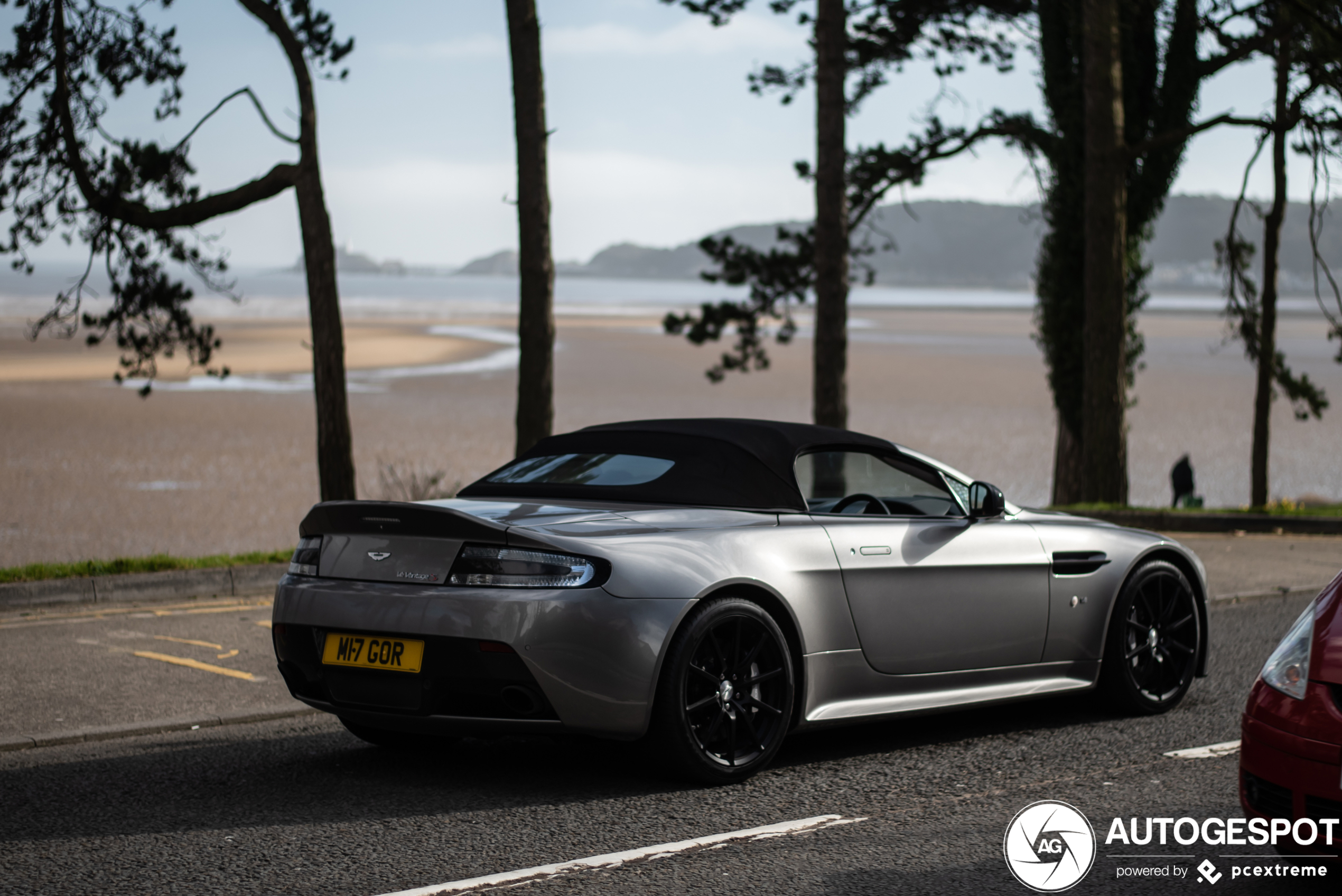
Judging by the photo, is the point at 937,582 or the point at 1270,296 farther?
the point at 1270,296

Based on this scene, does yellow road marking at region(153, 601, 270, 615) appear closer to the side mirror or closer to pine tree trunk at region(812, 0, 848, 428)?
the side mirror

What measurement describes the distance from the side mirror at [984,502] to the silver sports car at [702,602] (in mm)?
13

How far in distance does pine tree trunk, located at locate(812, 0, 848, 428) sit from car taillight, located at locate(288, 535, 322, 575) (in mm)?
10268

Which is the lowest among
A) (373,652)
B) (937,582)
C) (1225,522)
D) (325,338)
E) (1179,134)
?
(1225,522)

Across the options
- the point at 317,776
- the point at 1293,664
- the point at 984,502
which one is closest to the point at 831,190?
the point at 984,502

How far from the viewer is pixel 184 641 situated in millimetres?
8195

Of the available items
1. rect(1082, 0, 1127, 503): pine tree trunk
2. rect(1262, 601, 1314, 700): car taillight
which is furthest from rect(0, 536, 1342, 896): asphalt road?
rect(1082, 0, 1127, 503): pine tree trunk

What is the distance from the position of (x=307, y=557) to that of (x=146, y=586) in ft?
15.3

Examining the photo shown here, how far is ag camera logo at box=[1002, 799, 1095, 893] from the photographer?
4387 mm

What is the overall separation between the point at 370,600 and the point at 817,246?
11.1 m

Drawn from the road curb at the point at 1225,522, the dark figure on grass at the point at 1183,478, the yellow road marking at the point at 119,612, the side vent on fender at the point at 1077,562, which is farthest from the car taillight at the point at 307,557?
the dark figure on grass at the point at 1183,478

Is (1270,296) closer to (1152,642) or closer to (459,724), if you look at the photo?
(1152,642)

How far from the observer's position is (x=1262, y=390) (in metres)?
20.0

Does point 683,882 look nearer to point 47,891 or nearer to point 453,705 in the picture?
point 453,705
